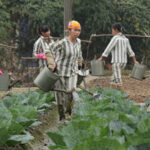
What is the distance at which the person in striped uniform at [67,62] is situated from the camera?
674 centimetres

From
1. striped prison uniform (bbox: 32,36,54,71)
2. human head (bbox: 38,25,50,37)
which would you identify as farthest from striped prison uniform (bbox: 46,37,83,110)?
striped prison uniform (bbox: 32,36,54,71)

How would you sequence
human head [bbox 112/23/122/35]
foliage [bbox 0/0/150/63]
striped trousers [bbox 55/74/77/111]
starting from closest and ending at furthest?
striped trousers [bbox 55/74/77/111]
human head [bbox 112/23/122/35]
foliage [bbox 0/0/150/63]

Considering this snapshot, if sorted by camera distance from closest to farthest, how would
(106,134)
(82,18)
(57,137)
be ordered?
1. (106,134)
2. (57,137)
3. (82,18)

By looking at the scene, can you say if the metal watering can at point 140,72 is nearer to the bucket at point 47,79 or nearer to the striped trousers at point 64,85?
the striped trousers at point 64,85

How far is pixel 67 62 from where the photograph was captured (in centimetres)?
690

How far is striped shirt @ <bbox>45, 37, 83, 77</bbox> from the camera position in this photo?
675 cm

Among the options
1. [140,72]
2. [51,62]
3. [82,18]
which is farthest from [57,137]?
[82,18]

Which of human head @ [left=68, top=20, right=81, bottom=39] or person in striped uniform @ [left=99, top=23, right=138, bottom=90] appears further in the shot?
person in striped uniform @ [left=99, top=23, right=138, bottom=90]

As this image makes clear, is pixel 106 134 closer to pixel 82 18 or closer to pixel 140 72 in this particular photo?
pixel 140 72

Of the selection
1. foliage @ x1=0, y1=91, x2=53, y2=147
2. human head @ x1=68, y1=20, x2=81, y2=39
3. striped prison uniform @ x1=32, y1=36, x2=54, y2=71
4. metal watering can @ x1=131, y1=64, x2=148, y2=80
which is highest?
human head @ x1=68, y1=20, x2=81, y2=39

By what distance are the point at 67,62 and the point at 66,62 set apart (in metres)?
0.02

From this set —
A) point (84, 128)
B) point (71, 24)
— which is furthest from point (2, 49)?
point (84, 128)

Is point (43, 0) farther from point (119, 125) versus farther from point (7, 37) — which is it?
point (119, 125)

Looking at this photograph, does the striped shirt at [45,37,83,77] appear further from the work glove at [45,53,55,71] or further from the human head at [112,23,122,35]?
the human head at [112,23,122,35]
